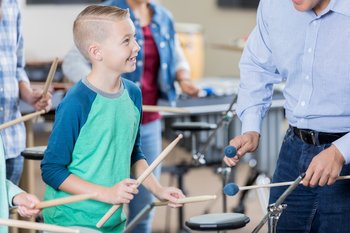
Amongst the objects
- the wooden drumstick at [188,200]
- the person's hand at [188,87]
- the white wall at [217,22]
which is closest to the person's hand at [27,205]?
the wooden drumstick at [188,200]

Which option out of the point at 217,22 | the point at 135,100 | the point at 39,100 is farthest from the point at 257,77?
the point at 217,22

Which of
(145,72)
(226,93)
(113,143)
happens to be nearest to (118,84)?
(113,143)

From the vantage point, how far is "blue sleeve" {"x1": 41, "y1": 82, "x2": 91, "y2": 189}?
2.78m

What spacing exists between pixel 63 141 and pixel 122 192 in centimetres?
29

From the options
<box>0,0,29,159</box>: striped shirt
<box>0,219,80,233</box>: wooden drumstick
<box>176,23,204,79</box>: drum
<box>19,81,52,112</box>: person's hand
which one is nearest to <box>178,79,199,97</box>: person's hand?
<box>19,81,52,112</box>: person's hand

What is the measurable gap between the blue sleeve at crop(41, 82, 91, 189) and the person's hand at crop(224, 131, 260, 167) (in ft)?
1.66

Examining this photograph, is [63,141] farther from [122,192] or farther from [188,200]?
[188,200]

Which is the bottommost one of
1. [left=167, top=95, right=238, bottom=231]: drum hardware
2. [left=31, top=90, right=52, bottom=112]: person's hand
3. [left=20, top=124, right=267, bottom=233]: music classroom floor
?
[left=20, top=124, right=267, bottom=233]: music classroom floor

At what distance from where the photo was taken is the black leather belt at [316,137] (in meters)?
2.91

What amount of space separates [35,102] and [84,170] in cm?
100

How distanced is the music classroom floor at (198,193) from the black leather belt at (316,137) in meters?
2.17

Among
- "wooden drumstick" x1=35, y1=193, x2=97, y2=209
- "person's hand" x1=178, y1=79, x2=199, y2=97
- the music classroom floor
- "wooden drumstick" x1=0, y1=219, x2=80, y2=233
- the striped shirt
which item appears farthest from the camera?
the music classroom floor

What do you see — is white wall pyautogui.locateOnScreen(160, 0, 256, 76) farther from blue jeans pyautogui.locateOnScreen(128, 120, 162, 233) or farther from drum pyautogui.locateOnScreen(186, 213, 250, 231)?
drum pyautogui.locateOnScreen(186, 213, 250, 231)

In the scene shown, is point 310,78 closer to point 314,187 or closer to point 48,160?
point 314,187
